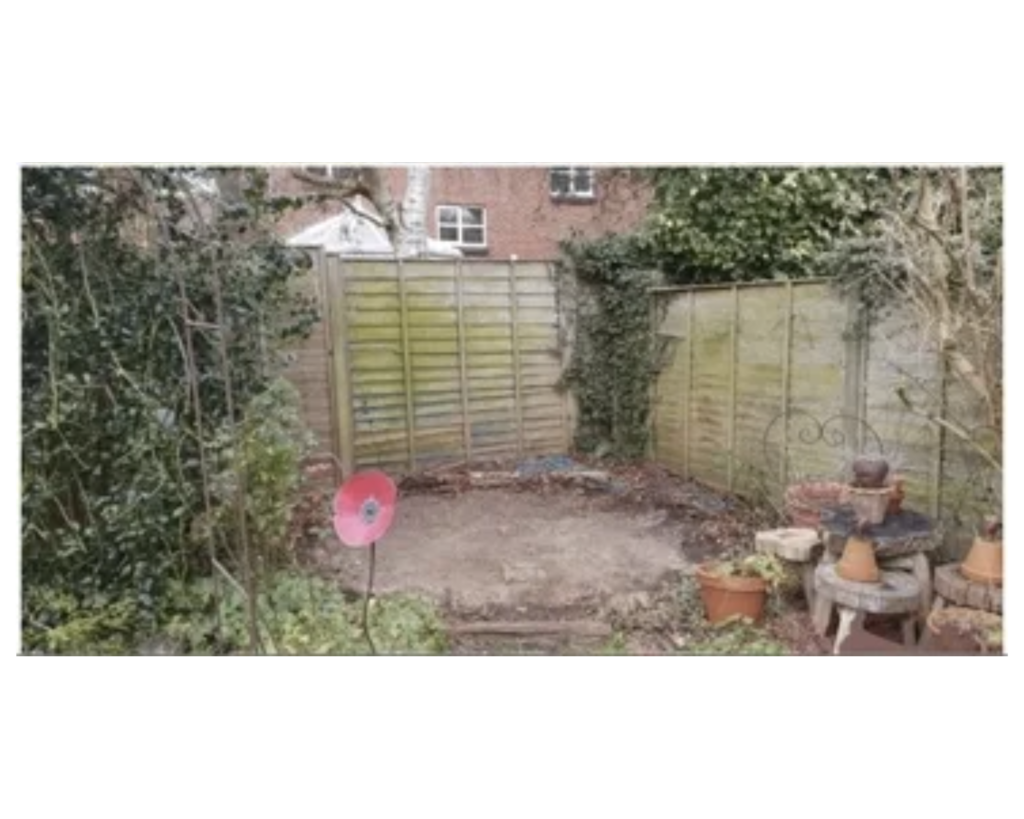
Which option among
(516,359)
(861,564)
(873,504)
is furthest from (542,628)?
(873,504)

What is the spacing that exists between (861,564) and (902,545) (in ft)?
0.50

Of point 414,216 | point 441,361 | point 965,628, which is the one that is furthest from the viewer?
point 441,361

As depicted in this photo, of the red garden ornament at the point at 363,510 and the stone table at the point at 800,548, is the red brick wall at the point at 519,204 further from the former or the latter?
the stone table at the point at 800,548

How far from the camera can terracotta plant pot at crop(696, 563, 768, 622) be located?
2.69 metres

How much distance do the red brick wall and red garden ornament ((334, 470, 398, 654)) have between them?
0.95m

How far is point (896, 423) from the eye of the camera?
2639 millimetres

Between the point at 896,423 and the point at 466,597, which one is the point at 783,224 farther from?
the point at 466,597

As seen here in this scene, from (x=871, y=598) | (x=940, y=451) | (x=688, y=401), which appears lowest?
(x=871, y=598)

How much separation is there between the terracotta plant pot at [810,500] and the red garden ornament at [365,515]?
57.8 inches

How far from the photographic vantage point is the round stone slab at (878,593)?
2.54m

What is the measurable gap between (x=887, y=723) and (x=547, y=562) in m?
1.23

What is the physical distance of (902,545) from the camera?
2.57 metres

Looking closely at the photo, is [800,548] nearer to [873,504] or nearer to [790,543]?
[790,543]
